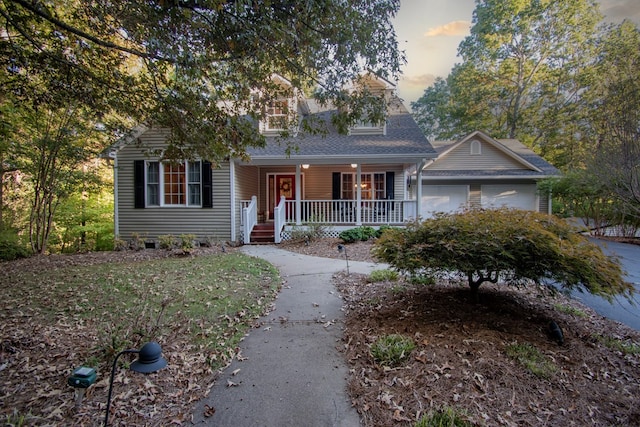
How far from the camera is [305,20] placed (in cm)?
414

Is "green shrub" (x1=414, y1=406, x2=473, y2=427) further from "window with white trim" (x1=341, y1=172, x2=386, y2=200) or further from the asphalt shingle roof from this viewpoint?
"window with white trim" (x1=341, y1=172, x2=386, y2=200)

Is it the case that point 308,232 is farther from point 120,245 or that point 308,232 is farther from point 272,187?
point 120,245

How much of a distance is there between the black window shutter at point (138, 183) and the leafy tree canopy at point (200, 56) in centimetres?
540

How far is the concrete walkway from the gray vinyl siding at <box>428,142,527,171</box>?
44.3 feet

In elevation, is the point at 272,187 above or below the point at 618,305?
above

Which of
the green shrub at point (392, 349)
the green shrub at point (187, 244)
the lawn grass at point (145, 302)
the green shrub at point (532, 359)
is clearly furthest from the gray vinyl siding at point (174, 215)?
the green shrub at point (532, 359)

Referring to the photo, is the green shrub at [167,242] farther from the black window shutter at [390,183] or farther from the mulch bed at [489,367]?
the black window shutter at [390,183]

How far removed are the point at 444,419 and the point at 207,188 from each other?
33.8ft

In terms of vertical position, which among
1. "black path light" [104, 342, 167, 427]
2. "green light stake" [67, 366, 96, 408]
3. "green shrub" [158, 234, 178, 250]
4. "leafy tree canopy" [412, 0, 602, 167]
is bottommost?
"green shrub" [158, 234, 178, 250]

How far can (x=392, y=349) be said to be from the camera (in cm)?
314

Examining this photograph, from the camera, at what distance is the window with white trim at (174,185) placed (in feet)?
36.2

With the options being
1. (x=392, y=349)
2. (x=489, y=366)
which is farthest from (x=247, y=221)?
(x=489, y=366)

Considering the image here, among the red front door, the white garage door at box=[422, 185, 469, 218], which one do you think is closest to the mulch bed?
the red front door

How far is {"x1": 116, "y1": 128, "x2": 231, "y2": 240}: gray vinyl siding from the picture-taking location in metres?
11.0
